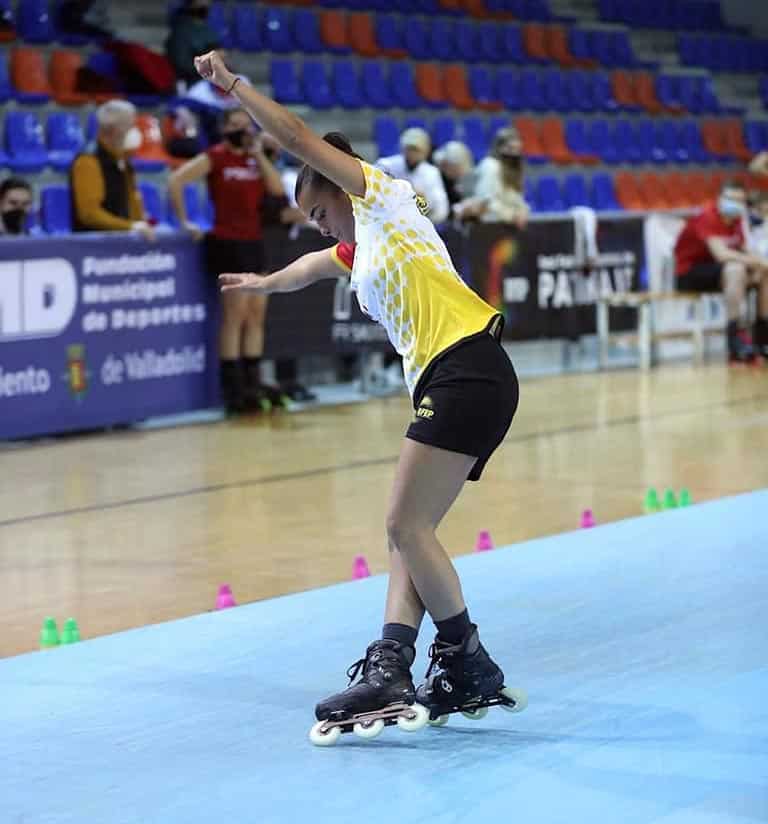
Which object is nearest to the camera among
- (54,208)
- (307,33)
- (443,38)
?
(54,208)

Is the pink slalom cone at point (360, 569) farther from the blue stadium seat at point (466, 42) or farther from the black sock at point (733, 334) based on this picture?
the blue stadium seat at point (466, 42)

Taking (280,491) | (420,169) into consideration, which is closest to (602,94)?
(420,169)

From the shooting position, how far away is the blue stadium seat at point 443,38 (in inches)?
749

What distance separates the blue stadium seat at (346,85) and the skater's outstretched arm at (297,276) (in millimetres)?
12344

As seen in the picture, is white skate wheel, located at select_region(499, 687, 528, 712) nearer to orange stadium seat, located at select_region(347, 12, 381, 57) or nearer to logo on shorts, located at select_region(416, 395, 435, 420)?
logo on shorts, located at select_region(416, 395, 435, 420)

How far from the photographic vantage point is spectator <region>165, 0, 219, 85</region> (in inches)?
573

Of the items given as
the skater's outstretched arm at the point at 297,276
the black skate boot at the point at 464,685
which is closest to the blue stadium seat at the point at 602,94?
the skater's outstretched arm at the point at 297,276

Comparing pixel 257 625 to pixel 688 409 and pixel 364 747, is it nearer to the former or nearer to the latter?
pixel 364 747

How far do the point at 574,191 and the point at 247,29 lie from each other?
4.50 m

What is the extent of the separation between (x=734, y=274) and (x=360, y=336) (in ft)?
13.7

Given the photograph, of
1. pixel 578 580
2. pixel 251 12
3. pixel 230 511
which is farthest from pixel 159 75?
pixel 578 580

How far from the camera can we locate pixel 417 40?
61.7 ft

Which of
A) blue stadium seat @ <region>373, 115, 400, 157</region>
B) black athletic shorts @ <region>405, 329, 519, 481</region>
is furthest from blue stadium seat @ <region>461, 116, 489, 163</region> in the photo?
black athletic shorts @ <region>405, 329, 519, 481</region>

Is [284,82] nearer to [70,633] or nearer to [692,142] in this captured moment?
[692,142]
